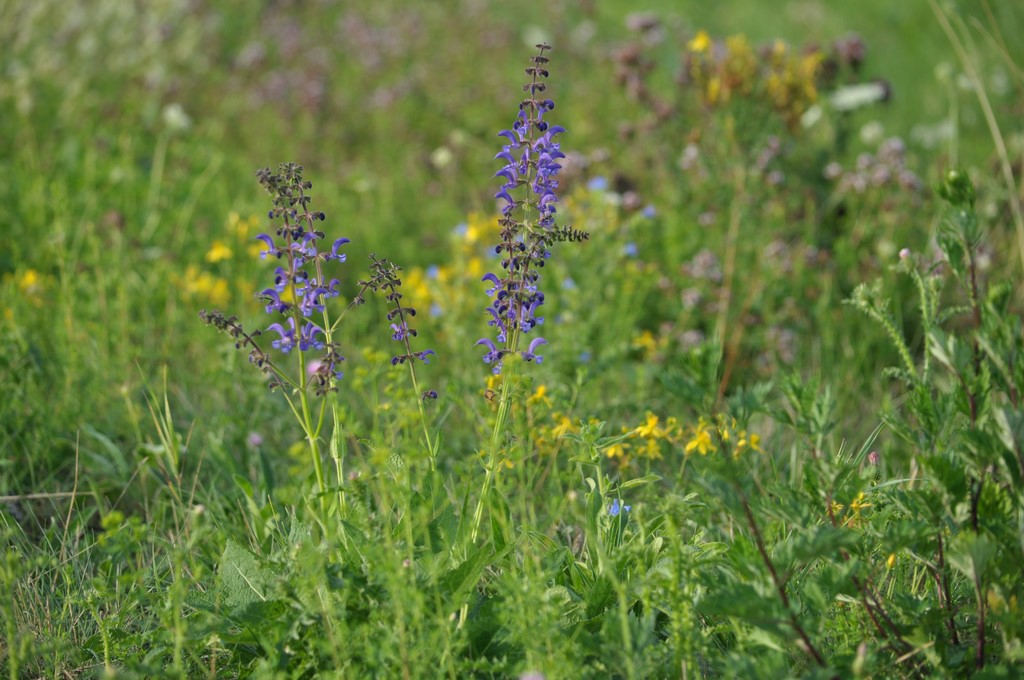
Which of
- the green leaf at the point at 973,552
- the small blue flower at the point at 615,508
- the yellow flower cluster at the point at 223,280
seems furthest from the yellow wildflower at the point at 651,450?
the yellow flower cluster at the point at 223,280

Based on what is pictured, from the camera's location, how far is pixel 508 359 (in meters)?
1.70

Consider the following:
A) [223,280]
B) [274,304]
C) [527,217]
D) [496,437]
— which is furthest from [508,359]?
[223,280]

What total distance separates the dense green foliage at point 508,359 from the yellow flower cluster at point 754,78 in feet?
0.06

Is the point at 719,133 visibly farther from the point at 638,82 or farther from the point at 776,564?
the point at 776,564

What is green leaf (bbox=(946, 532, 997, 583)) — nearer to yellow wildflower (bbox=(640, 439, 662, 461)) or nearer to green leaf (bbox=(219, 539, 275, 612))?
yellow wildflower (bbox=(640, 439, 662, 461))

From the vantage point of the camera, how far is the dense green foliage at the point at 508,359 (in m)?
1.52

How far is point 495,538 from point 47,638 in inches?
35.0

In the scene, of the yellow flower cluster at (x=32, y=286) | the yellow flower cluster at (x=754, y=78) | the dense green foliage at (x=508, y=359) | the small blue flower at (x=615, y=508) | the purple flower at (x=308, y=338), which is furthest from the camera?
the yellow flower cluster at (x=754, y=78)

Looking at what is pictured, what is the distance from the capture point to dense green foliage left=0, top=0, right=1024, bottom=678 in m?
1.52

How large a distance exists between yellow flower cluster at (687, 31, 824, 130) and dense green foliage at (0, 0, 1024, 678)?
0.02 metres

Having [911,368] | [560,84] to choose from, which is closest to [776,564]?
[911,368]

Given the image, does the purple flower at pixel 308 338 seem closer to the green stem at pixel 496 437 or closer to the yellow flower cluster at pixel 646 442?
the green stem at pixel 496 437

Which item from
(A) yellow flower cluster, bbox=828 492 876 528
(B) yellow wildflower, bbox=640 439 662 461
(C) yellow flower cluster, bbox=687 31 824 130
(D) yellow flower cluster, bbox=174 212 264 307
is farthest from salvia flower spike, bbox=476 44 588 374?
(C) yellow flower cluster, bbox=687 31 824 130

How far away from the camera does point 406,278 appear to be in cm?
398
